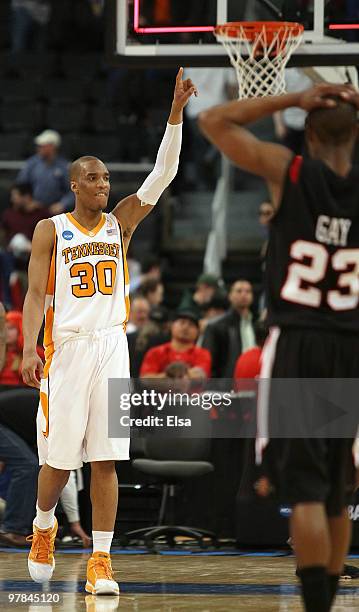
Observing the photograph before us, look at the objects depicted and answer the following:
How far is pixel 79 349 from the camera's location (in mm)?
7676

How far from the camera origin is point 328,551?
5.16 metres

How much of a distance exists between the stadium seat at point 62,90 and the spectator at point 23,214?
558cm

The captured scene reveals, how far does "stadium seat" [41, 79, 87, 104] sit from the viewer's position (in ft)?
74.8

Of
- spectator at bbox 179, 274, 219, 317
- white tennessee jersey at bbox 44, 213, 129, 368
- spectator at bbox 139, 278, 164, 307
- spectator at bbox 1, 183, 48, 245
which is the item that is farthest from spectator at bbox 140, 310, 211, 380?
spectator at bbox 1, 183, 48, 245

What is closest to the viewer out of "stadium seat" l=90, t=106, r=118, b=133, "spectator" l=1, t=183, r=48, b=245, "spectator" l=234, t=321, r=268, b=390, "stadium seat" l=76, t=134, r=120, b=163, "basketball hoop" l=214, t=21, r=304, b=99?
"basketball hoop" l=214, t=21, r=304, b=99

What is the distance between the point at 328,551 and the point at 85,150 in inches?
637

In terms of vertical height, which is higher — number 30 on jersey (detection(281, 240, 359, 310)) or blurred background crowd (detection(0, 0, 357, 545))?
number 30 on jersey (detection(281, 240, 359, 310))

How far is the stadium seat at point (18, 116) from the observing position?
882 inches

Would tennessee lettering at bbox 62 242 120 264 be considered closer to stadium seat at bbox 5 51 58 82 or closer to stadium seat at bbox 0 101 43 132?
stadium seat at bbox 0 101 43 132

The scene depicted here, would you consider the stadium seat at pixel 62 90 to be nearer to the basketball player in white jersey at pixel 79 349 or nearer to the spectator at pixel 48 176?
the spectator at pixel 48 176

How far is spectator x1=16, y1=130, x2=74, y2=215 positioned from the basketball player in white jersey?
10012 millimetres

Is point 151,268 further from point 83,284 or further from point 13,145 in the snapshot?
point 83,284

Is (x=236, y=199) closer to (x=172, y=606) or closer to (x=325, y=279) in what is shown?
(x=172, y=606)

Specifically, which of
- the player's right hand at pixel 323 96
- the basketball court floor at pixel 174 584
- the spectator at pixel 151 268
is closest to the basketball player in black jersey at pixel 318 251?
the player's right hand at pixel 323 96
